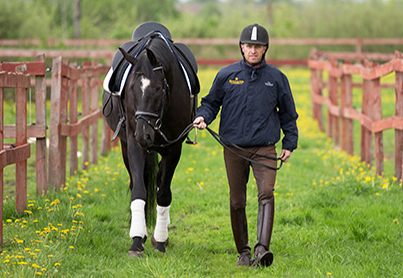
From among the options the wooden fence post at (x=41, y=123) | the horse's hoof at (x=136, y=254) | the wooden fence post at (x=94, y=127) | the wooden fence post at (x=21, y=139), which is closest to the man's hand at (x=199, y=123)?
the horse's hoof at (x=136, y=254)

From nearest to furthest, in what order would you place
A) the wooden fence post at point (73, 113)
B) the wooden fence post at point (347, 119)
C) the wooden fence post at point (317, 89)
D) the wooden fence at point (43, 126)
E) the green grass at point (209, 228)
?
1. the green grass at point (209, 228)
2. the wooden fence at point (43, 126)
3. the wooden fence post at point (73, 113)
4. the wooden fence post at point (347, 119)
5. the wooden fence post at point (317, 89)

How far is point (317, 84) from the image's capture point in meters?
15.9

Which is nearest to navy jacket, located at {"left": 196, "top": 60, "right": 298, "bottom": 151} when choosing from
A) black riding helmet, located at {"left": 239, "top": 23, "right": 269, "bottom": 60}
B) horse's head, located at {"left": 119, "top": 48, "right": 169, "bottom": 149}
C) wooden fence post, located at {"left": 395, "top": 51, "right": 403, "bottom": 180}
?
black riding helmet, located at {"left": 239, "top": 23, "right": 269, "bottom": 60}

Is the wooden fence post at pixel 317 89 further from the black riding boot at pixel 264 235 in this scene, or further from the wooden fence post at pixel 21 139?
the black riding boot at pixel 264 235

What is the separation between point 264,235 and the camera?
205 inches

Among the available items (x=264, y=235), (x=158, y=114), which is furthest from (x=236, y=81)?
(x=264, y=235)

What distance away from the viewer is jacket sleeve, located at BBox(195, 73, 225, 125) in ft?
18.0

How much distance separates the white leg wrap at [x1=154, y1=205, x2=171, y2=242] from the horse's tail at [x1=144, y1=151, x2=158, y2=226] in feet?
1.16

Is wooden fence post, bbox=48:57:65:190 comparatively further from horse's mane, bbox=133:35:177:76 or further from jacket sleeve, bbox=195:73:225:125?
jacket sleeve, bbox=195:73:225:125

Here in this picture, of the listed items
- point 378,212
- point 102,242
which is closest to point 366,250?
point 378,212

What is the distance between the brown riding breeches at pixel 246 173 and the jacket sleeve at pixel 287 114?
0.15m

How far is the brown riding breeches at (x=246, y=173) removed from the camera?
5340 mm

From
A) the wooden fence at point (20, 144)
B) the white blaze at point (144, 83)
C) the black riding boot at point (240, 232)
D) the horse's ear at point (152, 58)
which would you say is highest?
the horse's ear at point (152, 58)

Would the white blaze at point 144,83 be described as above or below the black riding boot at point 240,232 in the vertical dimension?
above
